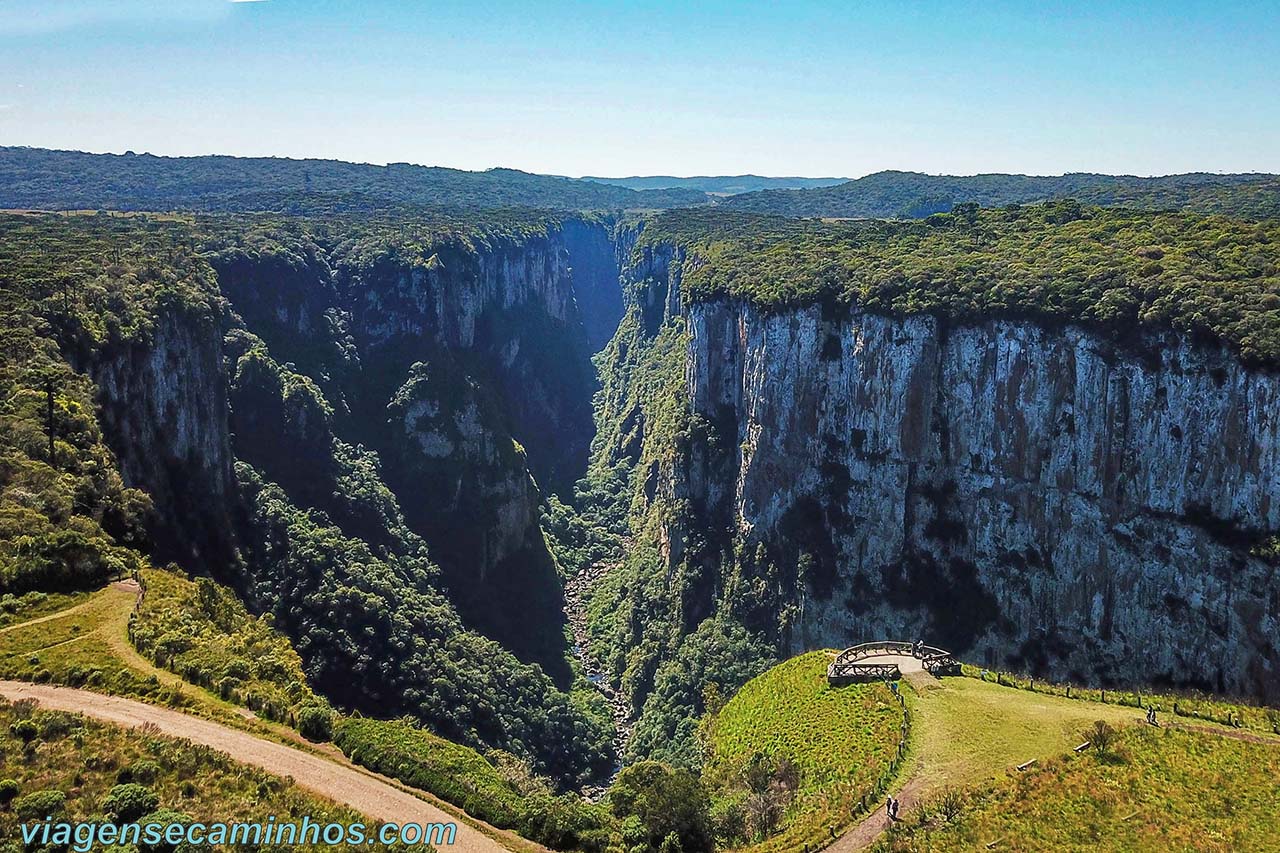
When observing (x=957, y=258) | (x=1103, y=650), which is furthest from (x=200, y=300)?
(x=1103, y=650)

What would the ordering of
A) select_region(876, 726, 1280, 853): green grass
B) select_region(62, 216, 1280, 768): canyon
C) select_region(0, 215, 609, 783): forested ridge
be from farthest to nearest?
1. select_region(62, 216, 1280, 768): canyon
2. select_region(0, 215, 609, 783): forested ridge
3. select_region(876, 726, 1280, 853): green grass

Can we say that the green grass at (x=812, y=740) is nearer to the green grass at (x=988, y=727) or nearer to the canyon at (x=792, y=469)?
Result: the green grass at (x=988, y=727)

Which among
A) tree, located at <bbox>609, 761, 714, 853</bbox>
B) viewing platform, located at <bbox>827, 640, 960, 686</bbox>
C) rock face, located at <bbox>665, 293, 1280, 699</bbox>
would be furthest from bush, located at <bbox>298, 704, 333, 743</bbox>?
rock face, located at <bbox>665, 293, 1280, 699</bbox>

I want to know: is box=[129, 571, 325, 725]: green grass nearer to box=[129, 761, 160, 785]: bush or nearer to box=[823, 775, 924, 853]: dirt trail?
box=[129, 761, 160, 785]: bush

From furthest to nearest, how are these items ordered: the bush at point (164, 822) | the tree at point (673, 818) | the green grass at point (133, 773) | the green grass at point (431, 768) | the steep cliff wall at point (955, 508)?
the steep cliff wall at point (955, 508)
the green grass at point (431, 768)
the tree at point (673, 818)
the green grass at point (133, 773)
the bush at point (164, 822)

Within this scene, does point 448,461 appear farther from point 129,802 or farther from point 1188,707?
point 1188,707

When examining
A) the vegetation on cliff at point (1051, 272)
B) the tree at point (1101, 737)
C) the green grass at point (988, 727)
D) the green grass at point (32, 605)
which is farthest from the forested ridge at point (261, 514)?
the vegetation on cliff at point (1051, 272)

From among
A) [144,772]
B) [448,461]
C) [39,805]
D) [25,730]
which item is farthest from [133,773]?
[448,461]
